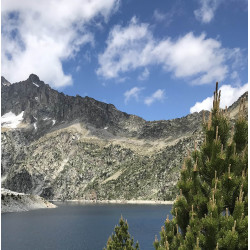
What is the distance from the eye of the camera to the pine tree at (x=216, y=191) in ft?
43.2

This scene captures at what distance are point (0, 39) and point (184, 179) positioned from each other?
1104 cm

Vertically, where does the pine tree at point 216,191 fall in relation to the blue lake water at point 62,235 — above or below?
above

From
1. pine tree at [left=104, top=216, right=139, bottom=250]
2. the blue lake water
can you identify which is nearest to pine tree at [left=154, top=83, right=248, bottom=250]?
pine tree at [left=104, top=216, right=139, bottom=250]

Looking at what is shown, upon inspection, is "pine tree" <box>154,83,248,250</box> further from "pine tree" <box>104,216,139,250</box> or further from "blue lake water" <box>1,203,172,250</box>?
"blue lake water" <box>1,203,172,250</box>

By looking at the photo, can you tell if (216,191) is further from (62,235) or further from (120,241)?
(62,235)

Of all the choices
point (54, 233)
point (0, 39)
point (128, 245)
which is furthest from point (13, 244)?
point (0, 39)

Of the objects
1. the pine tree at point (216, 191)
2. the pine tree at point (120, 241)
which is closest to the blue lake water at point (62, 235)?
the pine tree at point (120, 241)

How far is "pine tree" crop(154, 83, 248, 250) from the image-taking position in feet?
43.2

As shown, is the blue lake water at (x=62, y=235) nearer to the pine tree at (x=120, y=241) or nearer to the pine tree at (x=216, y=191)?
the pine tree at (x=120, y=241)

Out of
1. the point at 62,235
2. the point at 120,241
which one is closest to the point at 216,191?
the point at 120,241

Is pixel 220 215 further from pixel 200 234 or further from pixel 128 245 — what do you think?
pixel 128 245

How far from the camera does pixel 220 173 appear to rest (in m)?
14.6

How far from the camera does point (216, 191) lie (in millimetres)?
13711

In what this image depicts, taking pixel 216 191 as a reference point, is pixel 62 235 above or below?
below
